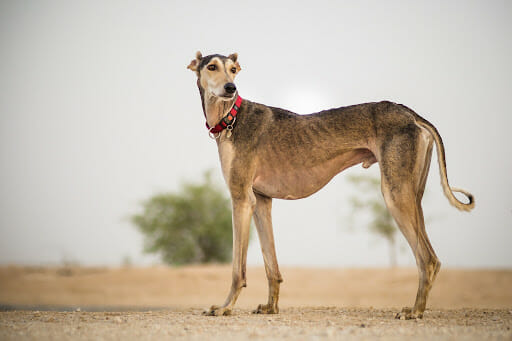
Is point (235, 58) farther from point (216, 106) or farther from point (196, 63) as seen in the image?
Result: point (216, 106)

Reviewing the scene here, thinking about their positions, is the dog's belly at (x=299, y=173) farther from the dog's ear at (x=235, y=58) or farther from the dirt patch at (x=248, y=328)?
the dirt patch at (x=248, y=328)

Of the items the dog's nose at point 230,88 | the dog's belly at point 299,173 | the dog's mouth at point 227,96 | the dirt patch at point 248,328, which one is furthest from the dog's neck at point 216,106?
the dirt patch at point 248,328

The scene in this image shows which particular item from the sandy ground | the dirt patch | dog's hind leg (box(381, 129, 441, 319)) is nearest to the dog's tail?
dog's hind leg (box(381, 129, 441, 319))

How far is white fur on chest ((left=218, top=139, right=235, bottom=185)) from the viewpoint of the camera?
7375 millimetres

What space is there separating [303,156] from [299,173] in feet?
0.87

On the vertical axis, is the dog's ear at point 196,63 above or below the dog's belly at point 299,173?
above

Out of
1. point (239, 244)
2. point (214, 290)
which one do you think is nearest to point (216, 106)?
point (239, 244)

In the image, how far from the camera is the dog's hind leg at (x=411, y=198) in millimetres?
6633

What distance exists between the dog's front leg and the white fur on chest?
39cm

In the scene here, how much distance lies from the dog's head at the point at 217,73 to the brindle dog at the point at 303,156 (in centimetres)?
1

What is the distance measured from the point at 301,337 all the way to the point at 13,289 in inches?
687

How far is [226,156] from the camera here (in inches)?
292

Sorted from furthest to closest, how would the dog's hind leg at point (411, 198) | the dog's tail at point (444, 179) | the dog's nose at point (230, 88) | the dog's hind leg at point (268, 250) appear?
the dog's hind leg at point (268, 250) → the dog's nose at point (230, 88) → the dog's tail at point (444, 179) → the dog's hind leg at point (411, 198)

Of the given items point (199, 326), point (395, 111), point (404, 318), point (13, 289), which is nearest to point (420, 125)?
point (395, 111)
